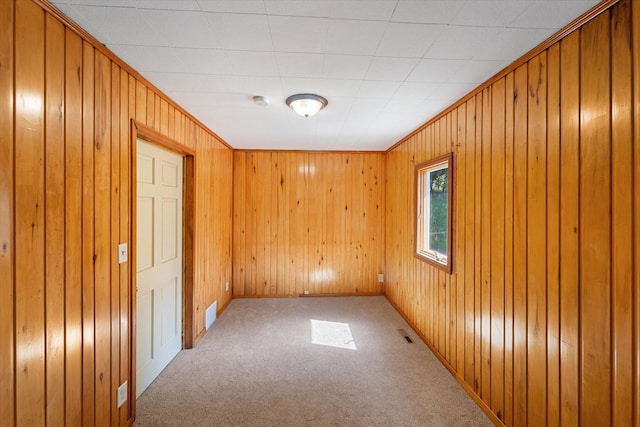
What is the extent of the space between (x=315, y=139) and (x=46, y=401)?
130 inches

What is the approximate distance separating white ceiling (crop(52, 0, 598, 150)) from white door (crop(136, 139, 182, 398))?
2.19 ft

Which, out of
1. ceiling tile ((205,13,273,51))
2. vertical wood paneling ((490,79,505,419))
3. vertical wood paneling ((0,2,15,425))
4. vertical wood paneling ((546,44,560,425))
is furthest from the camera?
vertical wood paneling ((490,79,505,419))

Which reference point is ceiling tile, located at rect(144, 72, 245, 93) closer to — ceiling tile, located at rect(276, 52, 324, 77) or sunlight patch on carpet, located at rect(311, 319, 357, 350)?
ceiling tile, located at rect(276, 52, 324, 77)

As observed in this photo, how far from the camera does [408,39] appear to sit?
141 cm

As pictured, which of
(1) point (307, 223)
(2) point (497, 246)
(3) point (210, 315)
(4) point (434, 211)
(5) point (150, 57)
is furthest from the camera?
(1) point (307, 223)

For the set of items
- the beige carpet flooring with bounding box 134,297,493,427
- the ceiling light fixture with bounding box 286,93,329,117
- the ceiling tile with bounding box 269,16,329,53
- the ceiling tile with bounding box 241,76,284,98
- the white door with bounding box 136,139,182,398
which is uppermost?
the ceiling tile with bounding box 241,76,284,98

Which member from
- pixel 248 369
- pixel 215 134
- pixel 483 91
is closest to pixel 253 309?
pixel 248 369

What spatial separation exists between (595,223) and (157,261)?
2949mm

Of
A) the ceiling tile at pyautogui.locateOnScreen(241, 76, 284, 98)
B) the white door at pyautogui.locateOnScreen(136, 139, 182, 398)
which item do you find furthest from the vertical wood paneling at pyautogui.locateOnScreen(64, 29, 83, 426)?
the ceiling tile at pyautogui.locateOnScreen(241, 76, 284, 98)

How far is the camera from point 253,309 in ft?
12.5

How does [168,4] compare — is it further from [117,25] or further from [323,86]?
[323,86]

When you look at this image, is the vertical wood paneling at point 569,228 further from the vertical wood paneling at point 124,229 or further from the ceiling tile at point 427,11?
the vertical wood paneling at point 124,229

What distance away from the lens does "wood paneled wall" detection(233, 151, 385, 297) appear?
4293 millimetres

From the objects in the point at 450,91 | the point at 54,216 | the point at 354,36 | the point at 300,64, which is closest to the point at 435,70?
the point at 450,91
